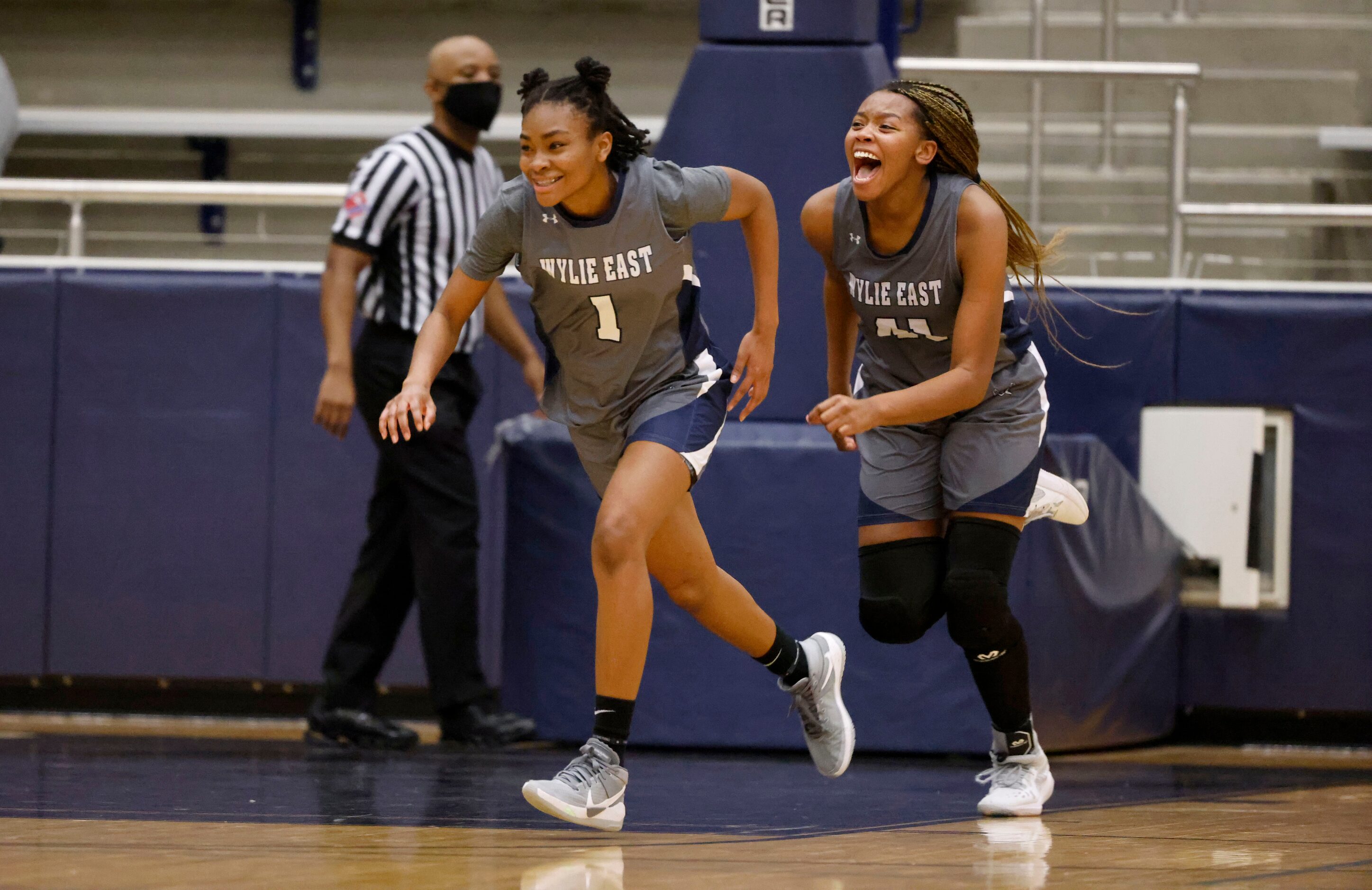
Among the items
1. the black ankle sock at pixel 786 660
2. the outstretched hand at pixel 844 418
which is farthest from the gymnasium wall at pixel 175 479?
the outstretched hand at pixel 844 418

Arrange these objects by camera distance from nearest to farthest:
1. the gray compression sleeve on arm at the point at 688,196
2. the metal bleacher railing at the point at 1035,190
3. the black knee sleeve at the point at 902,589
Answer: the gray compression sleeve on arm at the point at 688,196
the black knee sleeve at the point at 902,589
the metal bleacher railing at the point at 1035,190

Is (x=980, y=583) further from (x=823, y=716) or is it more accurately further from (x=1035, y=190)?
(x=1035, y=190)

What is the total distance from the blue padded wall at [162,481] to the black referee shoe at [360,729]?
A: 1.02 metres

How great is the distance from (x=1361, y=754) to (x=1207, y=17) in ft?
12.8

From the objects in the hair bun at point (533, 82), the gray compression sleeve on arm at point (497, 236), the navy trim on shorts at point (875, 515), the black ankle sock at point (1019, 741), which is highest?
the hair bun at point (533, 82)

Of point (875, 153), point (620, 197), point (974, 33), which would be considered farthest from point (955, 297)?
point (974, 33)

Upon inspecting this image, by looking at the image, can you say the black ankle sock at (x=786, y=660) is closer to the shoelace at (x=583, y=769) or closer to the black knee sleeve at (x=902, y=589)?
the black knee sleeve at (x=902, y=589)

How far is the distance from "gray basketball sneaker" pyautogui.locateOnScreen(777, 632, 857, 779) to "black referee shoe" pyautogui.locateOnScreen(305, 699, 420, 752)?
143cm

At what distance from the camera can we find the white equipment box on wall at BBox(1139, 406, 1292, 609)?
17.1 ft

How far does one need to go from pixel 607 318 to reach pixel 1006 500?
0.92 metres

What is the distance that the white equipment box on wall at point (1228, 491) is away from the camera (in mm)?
5223

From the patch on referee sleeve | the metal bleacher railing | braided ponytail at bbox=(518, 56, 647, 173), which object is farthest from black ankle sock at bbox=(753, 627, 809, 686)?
the metal bleacher railing

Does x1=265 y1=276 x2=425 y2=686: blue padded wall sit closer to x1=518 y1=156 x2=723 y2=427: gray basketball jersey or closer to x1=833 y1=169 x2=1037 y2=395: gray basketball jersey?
x1=518 y1=156 x2=723 y2=427: gray basketball jersey

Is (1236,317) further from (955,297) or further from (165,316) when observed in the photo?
(165,316)
